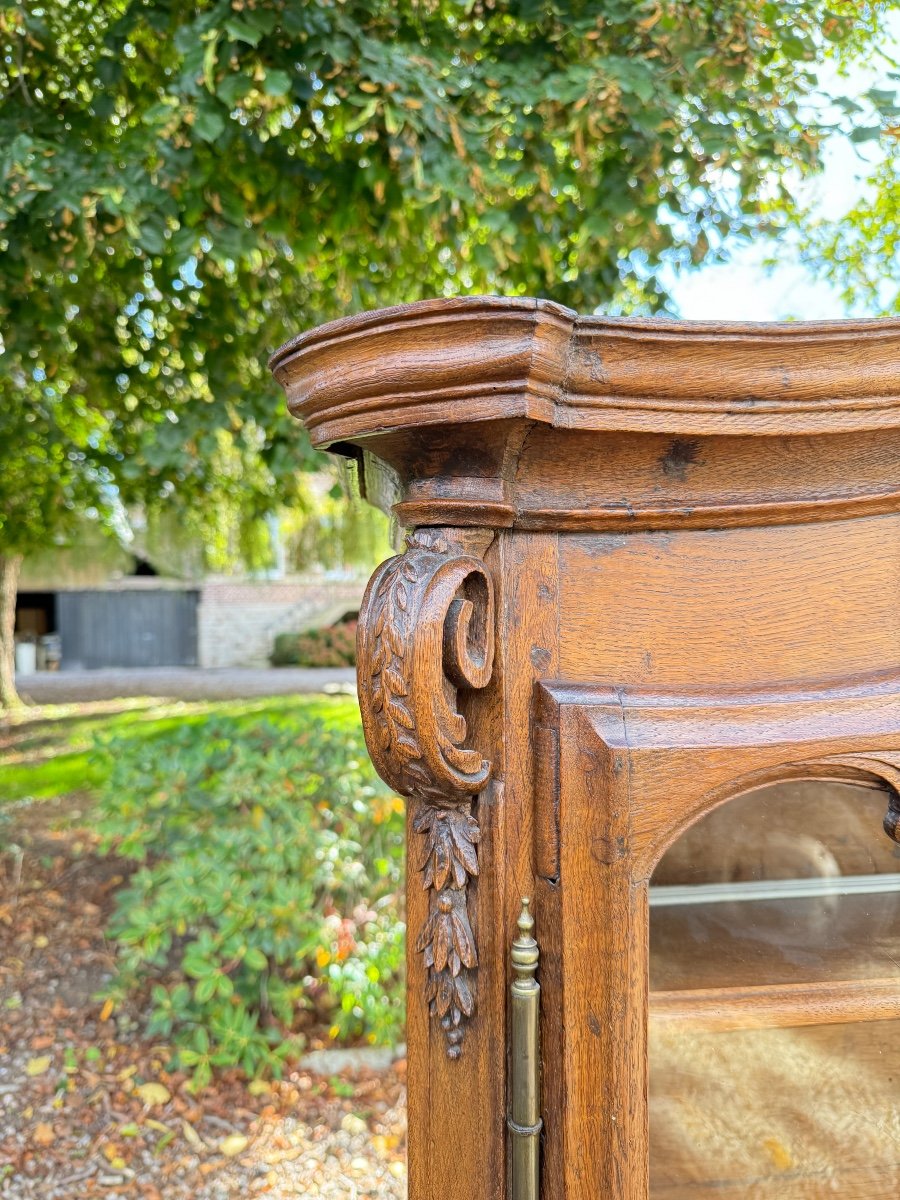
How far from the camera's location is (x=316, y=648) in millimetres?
14367

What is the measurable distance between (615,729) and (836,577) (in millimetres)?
262

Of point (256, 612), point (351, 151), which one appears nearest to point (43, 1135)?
point (351, 151)

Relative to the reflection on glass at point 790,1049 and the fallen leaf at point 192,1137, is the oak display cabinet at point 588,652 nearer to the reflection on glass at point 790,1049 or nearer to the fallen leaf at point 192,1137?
the reflection on glass at point 790,1049

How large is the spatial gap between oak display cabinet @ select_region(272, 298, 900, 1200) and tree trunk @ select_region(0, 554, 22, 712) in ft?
29.6

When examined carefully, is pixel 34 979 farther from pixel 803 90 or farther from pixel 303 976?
pixel 803 90

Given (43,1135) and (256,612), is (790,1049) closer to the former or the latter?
(43,1135)

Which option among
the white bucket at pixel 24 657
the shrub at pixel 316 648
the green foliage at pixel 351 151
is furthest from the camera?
the white bucket at pixel 24 657

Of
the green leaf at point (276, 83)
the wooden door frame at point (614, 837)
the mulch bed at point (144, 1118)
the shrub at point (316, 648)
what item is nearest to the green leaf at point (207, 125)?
the green leaf at point (276, 83)

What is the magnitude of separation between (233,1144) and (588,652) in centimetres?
239

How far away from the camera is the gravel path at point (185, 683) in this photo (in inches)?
453

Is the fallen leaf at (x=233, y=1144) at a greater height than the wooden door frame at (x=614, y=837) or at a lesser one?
lesser

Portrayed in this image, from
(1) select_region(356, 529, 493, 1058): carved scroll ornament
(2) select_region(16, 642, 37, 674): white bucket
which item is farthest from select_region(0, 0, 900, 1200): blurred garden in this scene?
(2) select_region(16, 642, 37, 674): white bucket

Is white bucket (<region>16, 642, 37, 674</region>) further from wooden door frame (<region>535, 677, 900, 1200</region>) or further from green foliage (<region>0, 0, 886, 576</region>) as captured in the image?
wooden door frame (<region>535, 677, 900, 1200</region>)

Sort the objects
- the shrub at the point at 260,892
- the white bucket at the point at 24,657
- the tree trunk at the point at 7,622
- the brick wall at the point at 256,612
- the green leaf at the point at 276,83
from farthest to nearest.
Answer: the brick wall at the point at 256,612, the white bucket at the point at 24,657, the tree trunk at the point at 7,622, the shrub at the point at 260,892, the green leaf at the point at 276,83
